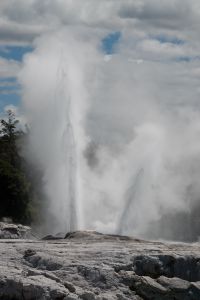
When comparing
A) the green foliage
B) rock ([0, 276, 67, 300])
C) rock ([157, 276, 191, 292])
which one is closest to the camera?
rock ([0, 276, 67, 300])

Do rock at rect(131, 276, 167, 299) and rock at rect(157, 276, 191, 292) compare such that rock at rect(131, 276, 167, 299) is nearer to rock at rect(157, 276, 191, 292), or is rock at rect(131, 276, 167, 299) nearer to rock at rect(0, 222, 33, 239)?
rock at rect(157, 276, 191, 292)

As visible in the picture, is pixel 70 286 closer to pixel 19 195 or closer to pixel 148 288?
pixel 148 288

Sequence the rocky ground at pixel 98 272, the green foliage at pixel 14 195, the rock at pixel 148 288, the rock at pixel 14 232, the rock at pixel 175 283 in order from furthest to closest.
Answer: the green foliage at pixel 14 195 → the rock at pixel 14 232 → the rock at pixel 175 283 → the rock at pixel 148 288 → the rocky ground at pixel 98 272

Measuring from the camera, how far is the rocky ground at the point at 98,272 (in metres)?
24.6

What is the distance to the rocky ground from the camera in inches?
967

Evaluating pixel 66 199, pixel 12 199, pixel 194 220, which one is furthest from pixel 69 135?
pixel 194 220

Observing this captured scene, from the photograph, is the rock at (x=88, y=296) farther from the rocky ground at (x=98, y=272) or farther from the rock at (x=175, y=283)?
the rock at (x=175, y=283)

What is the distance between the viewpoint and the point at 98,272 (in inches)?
1008

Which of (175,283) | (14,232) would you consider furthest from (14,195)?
(175,283)

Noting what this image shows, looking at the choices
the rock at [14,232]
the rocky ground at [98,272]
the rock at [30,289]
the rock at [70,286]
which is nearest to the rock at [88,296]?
the rocky ground at [98,272]

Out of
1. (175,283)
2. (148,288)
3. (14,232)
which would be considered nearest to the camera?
(148,288)

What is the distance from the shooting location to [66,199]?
48.3m

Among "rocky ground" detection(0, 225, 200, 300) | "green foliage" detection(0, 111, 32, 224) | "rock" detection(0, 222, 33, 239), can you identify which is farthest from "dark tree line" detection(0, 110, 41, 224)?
"rocky ground" detection(0, 225, 200, 300)

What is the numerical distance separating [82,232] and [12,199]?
24.4 meters
